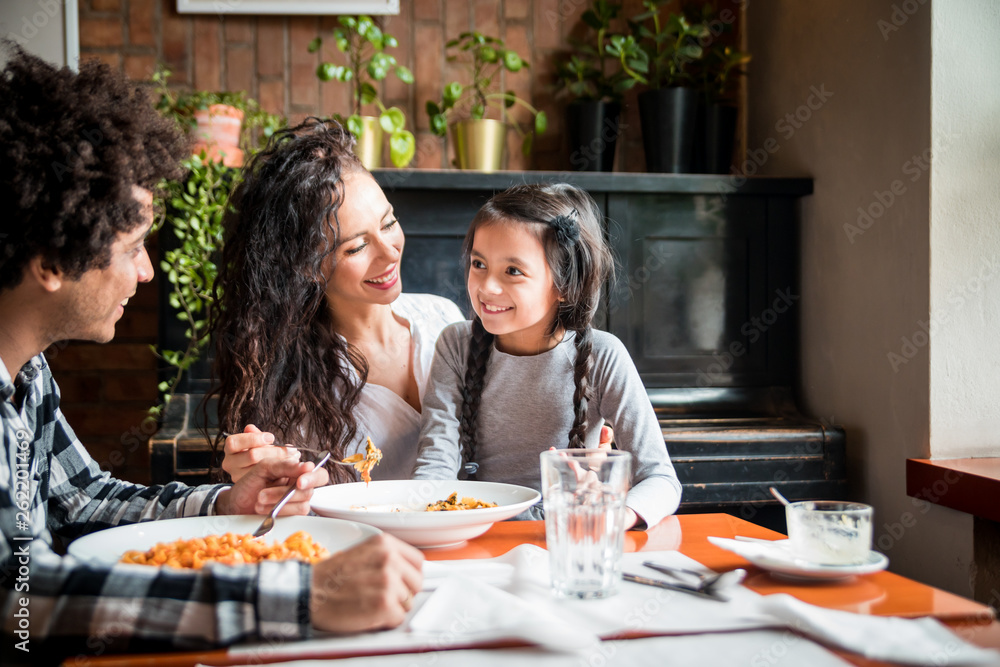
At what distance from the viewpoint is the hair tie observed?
1682 millimetres

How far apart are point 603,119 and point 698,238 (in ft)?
1.76

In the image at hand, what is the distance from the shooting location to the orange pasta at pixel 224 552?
0.86 m

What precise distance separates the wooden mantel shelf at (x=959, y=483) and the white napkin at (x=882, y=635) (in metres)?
1.25

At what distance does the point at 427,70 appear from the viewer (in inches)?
112

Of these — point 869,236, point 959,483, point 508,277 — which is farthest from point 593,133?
point 959,483

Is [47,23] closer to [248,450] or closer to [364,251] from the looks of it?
[364,251]

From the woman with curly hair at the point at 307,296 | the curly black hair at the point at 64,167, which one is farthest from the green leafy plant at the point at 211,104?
the curly black hair at the point at 64,167

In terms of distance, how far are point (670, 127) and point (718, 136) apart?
0.20 meters

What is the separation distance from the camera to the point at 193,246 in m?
2.29

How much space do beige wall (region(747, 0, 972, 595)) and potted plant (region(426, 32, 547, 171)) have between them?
87cm

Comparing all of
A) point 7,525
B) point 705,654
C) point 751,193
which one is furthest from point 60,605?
point 751,193

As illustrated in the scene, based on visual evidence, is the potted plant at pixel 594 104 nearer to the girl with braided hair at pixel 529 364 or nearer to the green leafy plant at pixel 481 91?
the green leafy plant at pixel 481 91

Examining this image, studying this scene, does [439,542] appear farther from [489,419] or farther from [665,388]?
[665,388]

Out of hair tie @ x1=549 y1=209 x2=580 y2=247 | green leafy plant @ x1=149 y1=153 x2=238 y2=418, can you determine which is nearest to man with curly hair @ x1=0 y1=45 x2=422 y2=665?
hair tie @ x1=549 y1=209 x2=580 y2=247
